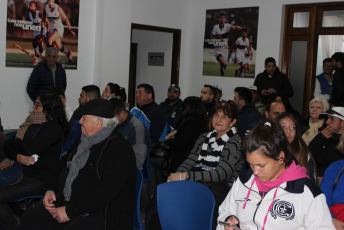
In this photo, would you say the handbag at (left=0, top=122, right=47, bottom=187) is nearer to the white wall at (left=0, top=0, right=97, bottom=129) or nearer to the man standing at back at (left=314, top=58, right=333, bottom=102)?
the white wall at (left=0, top=0, right=97, bottom=129)

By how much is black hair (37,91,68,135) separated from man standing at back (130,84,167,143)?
4.41 ft

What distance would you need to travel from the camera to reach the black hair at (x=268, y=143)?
2.05m

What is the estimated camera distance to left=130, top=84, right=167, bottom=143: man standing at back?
502cm

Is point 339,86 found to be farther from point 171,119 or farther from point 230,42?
point 230,42

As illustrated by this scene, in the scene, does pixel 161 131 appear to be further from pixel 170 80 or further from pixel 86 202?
pixel 170 80

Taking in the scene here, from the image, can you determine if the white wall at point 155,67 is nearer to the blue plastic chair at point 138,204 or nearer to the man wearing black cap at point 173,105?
the man wearing black cap at point 173,105

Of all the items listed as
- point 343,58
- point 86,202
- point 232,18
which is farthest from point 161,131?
point 232,18

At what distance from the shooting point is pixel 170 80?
9.45 metres

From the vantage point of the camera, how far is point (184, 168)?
3531mm

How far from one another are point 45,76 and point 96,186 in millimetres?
4184

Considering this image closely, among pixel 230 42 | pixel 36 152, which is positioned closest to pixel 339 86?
pixel 230 42

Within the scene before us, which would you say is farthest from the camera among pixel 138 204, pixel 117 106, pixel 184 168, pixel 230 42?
pixel 230 42

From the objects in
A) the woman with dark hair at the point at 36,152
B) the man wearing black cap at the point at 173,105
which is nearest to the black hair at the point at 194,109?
the woman with dark hair at the point at 36,152

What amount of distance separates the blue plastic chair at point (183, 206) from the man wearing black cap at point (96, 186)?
0.89 feet
